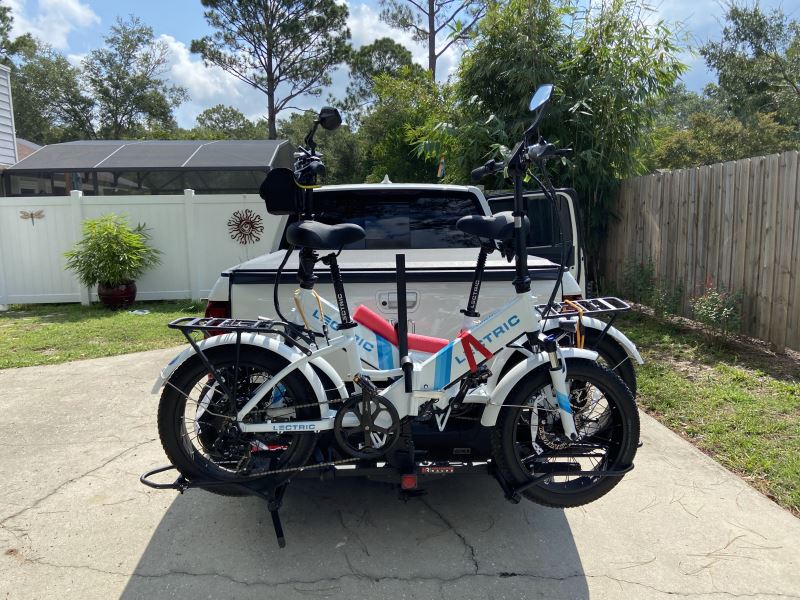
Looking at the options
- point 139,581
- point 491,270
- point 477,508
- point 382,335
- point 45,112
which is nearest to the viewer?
point 139,581

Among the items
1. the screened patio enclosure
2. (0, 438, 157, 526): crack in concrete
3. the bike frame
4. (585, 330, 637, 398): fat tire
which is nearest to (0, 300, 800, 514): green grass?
(585, 330, 637, 398): fat tire

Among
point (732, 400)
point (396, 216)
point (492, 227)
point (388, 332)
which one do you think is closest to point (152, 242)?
point (396, 216)

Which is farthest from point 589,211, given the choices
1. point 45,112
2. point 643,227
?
point 45,112

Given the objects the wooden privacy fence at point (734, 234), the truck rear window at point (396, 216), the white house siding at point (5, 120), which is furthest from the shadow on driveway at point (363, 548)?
the white house siding at point (5, 120)

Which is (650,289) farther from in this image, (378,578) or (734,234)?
(378,578)

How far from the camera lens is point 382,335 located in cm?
284

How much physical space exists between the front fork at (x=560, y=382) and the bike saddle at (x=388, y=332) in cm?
55

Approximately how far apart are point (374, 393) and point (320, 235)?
75 centimetres

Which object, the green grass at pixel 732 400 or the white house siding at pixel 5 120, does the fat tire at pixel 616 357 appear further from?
the white house siding at pixel 5 120

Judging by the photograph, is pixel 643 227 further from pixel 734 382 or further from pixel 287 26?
pixel 287 26

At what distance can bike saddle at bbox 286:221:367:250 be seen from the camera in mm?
2594

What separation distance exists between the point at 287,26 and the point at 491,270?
26283mm

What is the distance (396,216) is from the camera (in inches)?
176

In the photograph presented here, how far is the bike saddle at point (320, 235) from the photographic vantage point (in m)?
2.59
